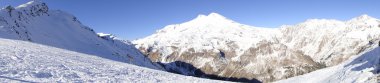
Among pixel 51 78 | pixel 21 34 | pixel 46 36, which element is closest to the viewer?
pixel 51 78

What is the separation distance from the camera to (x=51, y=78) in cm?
3784

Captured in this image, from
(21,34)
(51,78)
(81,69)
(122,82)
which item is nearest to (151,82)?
(122,82)

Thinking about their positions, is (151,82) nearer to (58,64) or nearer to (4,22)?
(58,64)

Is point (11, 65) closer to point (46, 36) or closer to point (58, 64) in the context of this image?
point (58, 64)

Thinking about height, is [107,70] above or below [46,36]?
below

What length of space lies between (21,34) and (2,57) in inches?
3809

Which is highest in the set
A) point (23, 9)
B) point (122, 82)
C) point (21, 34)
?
point (23, 9)

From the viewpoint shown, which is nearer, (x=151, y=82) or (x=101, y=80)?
(x=101, y=80)

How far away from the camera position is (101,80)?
134 ft

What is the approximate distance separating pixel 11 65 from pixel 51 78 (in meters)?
5.07

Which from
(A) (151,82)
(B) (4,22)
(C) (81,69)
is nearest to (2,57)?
(C) (81,69)

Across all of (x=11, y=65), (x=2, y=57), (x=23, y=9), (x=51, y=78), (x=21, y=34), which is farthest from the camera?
(x=23, y=9)

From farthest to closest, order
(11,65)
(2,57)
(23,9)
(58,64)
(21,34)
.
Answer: (23,9)
(21,34)
(58,64)
(2,57)
(11,65)

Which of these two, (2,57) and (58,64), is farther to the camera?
(58,64)
